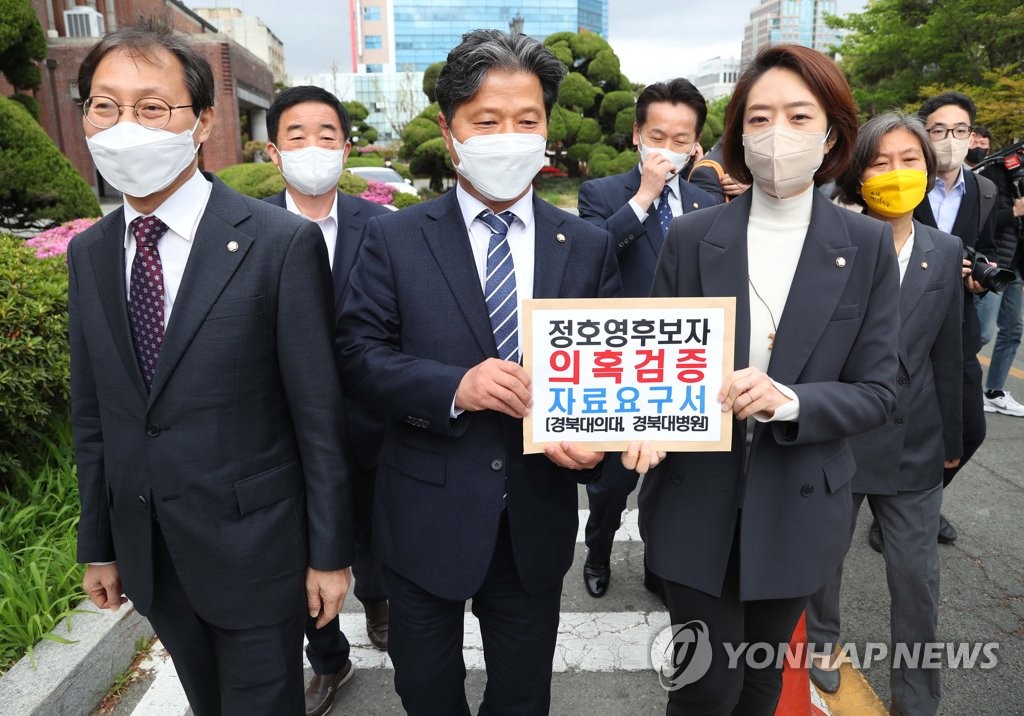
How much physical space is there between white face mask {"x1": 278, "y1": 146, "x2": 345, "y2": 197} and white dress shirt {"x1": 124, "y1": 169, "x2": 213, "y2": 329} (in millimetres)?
1430

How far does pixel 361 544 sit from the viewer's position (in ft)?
10.1

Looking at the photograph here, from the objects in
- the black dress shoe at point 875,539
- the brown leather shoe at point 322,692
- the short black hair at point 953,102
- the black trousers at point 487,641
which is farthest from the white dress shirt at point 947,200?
the brown leather shoe at point 322,692

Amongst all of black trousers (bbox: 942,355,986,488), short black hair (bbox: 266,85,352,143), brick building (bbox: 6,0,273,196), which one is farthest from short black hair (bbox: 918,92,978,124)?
brick building (bbox: 6,0,273,196)

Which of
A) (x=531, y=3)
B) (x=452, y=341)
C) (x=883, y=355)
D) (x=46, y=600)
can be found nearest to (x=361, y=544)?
(x=46, y=600)

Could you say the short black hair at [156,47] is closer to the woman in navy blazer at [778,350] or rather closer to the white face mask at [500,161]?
the white face mask at [500,161]

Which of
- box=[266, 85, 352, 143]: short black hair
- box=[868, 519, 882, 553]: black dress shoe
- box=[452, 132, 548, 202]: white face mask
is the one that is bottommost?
box=[868, 519, 882, 553]: black dress shoe

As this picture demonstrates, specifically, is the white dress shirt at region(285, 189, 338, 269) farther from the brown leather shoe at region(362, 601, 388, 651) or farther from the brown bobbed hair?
the brown bobbed hair

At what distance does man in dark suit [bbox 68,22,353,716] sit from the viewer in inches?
69.6

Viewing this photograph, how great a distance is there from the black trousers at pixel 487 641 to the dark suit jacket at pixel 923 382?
1329mm

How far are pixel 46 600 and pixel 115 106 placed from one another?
2155 mm

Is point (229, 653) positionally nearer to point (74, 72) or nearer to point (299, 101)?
point (299, 101)

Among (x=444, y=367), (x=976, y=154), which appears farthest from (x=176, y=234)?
(x=976, y=154)

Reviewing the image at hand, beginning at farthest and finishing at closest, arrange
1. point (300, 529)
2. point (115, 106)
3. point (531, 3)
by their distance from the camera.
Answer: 1. point (531, 3)
2. point (300, 529)
3. point (115, 106)

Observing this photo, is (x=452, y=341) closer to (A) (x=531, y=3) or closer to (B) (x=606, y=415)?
(B) (x=606, y=415)
